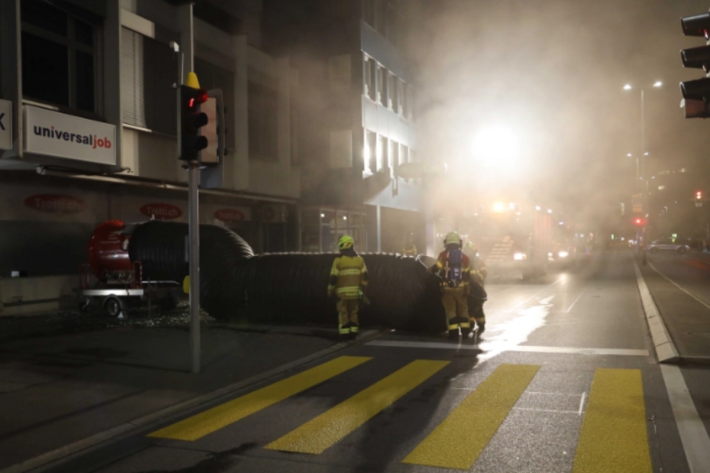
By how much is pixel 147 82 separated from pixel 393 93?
618 inches

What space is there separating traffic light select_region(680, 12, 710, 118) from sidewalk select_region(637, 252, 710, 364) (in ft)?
8.87

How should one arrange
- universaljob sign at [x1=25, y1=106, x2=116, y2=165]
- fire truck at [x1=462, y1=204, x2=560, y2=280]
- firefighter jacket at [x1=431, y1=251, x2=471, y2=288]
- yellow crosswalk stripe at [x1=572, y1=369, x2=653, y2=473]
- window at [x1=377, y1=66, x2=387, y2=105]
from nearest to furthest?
yellow crosswalk stripe at [x1=572, y1=369, x2=653, y2=473] → firefighter jacket at [x1=431, y1=251, x2=471, y2=288] → universaljob sign at [x1=25, y1=106, x2=116, y2=165] → fire truck at [x1=462, y1=204, x2=560, y2=280] → window at [x1=377, y1=66, x2=387, y2=105]

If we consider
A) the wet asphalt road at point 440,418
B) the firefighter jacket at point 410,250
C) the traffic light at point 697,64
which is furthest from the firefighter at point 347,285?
the firefighter jacket at point 410,250

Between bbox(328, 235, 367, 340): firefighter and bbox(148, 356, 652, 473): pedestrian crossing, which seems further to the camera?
bbox(328, 235, 367, 340): firefighter

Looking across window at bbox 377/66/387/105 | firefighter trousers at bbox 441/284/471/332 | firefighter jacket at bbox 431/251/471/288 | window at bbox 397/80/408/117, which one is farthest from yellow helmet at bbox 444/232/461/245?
window at bbox 397/80/408/117

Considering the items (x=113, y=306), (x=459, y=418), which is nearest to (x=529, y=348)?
(x=459, y=418)

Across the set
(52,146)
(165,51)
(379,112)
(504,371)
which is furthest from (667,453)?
(379,112)

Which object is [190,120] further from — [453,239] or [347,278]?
[453,239]

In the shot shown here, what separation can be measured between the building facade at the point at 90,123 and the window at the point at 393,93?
10.9 meters

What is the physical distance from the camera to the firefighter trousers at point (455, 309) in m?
8.88

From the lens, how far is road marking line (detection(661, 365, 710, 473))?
394 cm

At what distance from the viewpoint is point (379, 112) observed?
86.9 feet

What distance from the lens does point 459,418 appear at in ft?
16.4

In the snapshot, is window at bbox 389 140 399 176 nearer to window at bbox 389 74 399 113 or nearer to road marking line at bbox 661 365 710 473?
window at bbox 389 74 399 113
